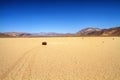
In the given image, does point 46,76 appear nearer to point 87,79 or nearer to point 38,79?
point 38,79

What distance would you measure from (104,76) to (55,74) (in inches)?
87.7

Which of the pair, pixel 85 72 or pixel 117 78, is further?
pixel 85 72

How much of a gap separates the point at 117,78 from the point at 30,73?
391cm

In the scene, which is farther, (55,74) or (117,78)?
(55,74)

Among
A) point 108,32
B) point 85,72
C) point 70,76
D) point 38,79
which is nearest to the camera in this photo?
point 38,79

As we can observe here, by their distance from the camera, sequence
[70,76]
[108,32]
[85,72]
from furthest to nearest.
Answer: [108,32]
[85,72]
[70,76]

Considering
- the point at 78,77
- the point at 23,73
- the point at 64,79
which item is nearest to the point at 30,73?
the point at 23,73

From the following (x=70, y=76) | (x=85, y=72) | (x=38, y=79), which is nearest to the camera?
(x=38, y=79)

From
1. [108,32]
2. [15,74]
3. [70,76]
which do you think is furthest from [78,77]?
[108,32]

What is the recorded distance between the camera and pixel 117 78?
697cm

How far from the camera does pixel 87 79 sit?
6953mm

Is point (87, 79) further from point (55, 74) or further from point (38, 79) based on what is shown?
point (38, 79)

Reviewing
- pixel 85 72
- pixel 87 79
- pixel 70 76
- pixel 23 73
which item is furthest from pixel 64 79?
pixel 23 73

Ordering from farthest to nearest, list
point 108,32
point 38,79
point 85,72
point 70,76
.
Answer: point 108,32 < point 85,72 < point 70,76 < point 38,79
